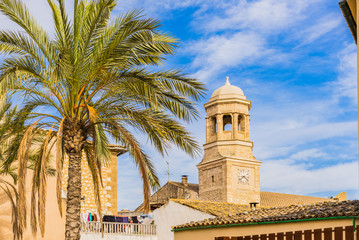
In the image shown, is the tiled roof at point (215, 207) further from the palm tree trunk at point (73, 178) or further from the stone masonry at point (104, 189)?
the palm tree trunk at point (73, 178)

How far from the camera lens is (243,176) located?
6156cm

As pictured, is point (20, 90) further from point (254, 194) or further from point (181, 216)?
point (254, 194)

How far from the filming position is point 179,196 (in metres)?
60.2

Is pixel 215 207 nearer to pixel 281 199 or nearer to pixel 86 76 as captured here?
pixel 86 76

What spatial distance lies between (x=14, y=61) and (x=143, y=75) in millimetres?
2855

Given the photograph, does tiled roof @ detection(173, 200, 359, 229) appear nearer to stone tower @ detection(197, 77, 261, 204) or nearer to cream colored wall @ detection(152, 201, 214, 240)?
cream colored wall @ detection(152, 201, 214, 240)

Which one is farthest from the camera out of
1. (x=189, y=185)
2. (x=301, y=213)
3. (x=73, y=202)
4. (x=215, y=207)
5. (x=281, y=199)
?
(x=189, y=185)

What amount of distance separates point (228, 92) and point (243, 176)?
28.6 feet

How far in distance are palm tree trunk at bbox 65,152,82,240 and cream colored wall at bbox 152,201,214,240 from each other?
55.1ft

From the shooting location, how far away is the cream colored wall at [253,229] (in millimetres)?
15879

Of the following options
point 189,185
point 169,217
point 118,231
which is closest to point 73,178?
point 118,231

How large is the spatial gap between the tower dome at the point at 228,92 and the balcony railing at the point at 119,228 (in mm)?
29864

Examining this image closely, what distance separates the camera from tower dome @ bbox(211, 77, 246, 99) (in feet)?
199

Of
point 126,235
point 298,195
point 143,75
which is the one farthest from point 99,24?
point 298,195
